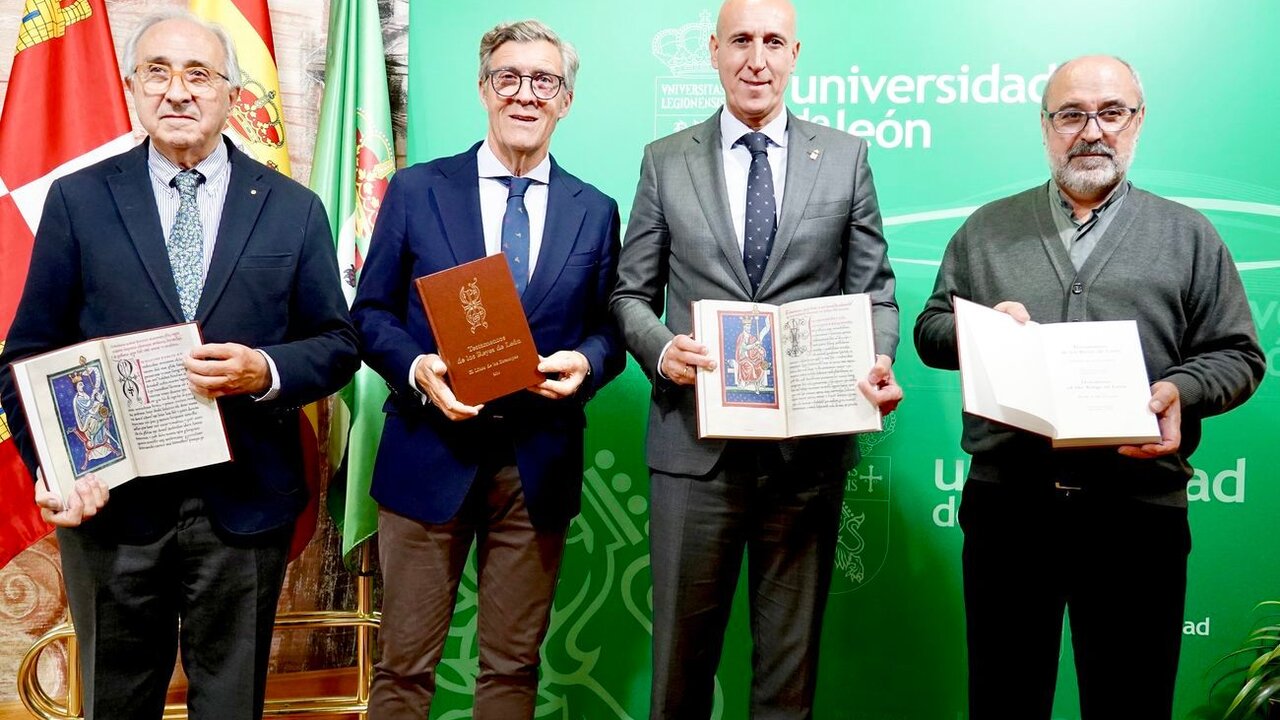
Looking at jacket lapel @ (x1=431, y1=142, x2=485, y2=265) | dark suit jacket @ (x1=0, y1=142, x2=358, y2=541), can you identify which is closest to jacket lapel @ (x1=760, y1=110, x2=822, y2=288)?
jacket lapel @ (x1=431, y1=142, x2=485, y2=265)

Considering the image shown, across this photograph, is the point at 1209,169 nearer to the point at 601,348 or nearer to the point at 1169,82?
the point at 1169,82

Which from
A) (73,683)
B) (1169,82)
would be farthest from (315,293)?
(1169,82)

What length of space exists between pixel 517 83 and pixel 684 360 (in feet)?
2.61

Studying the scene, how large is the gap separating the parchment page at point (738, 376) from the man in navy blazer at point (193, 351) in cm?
82

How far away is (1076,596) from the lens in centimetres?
213

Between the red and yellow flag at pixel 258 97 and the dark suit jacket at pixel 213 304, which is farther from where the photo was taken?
the red and yellow flag at pixel 258 97

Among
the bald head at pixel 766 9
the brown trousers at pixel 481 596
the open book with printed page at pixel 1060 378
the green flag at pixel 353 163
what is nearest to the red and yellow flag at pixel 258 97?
the green flag at pixel 353 163

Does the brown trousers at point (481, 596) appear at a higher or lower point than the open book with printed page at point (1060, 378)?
lower

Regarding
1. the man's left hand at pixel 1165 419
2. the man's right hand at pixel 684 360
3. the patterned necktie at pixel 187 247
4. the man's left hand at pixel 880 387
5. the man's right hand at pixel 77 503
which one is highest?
the patterned necktie at pixel 187 247

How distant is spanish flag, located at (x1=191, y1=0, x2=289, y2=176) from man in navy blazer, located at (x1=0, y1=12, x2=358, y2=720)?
2.39ft

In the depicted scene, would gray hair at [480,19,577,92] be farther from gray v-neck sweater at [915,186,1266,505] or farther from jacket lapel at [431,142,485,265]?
gray v-neck sweater at [915,186,1266,505]

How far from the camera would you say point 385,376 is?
222 cm

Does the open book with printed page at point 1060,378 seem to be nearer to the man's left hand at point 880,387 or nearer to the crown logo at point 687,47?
the man's left hand at point 880,387

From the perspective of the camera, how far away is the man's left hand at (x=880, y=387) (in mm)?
2008
